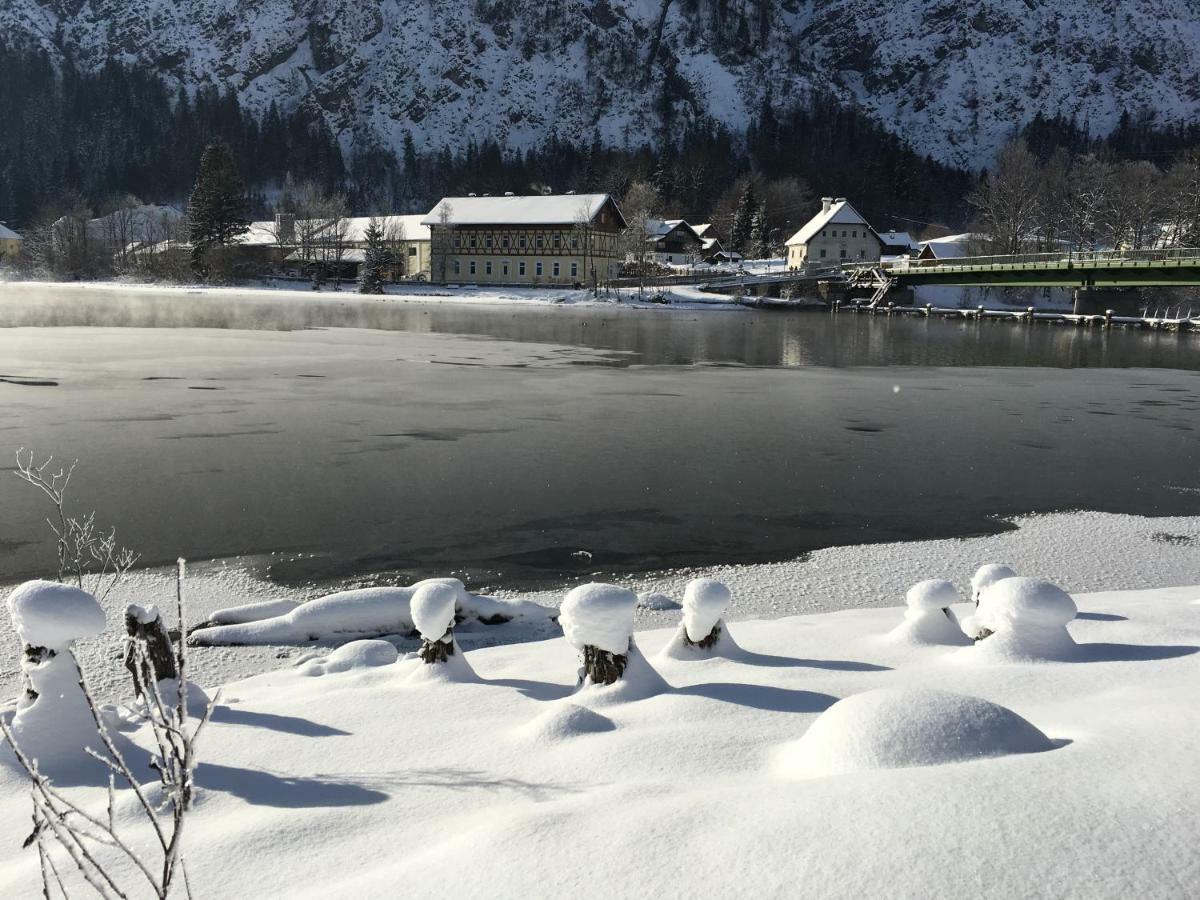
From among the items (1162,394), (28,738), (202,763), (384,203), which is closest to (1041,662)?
(202,763)

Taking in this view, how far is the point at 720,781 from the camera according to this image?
459 cm

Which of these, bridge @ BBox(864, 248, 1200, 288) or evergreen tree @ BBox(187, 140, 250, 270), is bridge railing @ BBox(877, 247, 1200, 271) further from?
evergreen tree @ BBox(187, 140, 250, 270)

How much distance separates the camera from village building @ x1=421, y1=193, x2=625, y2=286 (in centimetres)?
9788

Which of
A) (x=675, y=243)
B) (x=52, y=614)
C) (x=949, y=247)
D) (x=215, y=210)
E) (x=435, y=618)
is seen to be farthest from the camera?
(x=675, y=243)

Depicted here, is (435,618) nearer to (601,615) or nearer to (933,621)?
(601,615)

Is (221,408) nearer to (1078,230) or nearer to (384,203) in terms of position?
(1078,230)

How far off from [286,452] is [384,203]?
577 ft

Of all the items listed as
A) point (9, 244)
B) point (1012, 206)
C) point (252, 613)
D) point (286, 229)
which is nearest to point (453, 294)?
point (286, 229)

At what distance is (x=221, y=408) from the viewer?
21.6 m

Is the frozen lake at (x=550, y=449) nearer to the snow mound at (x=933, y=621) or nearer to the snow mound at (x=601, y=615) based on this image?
the snow mound at (x=933, y=621)

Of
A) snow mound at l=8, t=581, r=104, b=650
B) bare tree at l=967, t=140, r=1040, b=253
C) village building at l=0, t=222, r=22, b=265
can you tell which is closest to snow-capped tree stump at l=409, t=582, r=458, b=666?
snow mound at l=8, t=581, r=104, b=650

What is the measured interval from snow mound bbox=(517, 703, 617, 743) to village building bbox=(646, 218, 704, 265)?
109522 millimetres

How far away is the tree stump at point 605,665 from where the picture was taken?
21.1 ft

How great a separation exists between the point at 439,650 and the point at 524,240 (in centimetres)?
9633
